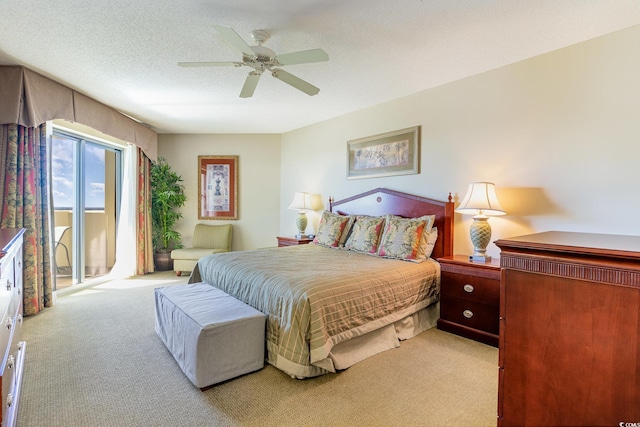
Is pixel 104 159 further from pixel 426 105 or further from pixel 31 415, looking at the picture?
pixel 426 105

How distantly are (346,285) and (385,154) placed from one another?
2263 millimetres

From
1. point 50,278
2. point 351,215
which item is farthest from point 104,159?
point 351,215

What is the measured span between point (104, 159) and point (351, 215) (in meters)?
4.01

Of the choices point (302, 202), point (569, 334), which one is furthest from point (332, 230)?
point (569, 334)

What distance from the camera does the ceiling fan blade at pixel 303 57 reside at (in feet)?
6.99

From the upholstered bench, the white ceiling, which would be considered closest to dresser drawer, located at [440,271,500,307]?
the upholstered bench

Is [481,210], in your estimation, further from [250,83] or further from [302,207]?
[302,207]

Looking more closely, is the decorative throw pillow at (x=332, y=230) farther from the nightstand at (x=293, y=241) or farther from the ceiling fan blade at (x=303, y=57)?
the ceiling fan blade at (x=303, y=57)

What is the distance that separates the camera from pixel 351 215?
4.18 m

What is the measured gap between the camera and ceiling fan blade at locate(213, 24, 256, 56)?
187 cm

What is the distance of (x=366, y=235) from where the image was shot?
3.50 m

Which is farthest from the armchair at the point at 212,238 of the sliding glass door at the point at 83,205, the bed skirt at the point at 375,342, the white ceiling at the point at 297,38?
the bed skirt at the point at 375,342

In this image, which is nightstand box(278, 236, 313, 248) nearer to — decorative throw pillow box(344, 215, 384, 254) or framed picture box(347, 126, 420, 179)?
decorative throw pillow box(344, 215, 384, 254)

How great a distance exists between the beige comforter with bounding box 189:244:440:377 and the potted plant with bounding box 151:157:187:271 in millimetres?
2787
